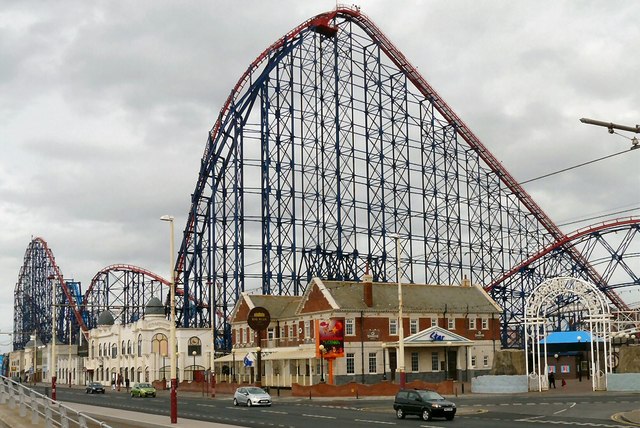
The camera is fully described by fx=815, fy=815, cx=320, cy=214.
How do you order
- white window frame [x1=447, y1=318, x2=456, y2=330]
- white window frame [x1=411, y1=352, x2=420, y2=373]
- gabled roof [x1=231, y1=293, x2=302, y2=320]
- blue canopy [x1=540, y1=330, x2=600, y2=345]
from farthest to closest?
blue canopy [x1=540, y1=330, x2=600, y2=345] < gabled roof [x1=231, y1=293, x2=302, y2=320] < white window frame [x1=447, y1=318, x2=456, y2=330] < white window frame [x1=411, y1=352, x2=420, y2=373]

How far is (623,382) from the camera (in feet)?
174

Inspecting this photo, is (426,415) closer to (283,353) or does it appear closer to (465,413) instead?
(465,413)

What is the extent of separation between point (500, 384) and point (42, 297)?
99.6m

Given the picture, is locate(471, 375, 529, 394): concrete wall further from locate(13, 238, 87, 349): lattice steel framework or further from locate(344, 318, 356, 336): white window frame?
locate(13, 238, 87, 349): lattice steel framework

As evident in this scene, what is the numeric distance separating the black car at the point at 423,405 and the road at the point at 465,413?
436 millimetres

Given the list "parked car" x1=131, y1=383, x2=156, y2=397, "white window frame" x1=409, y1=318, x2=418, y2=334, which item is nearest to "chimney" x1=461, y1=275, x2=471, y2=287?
"white window frame" x1=409, y1=318, x2=418, y2=334

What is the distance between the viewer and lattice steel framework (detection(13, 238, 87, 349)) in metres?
127

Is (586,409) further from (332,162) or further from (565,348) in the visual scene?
(565,348)

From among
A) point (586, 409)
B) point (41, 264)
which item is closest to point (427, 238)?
point (586, 409)

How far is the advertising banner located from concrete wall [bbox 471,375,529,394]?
1140 cm

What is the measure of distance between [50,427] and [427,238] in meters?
60.2

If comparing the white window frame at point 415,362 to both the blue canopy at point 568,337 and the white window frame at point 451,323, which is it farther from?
the blue canopy at point 568,337

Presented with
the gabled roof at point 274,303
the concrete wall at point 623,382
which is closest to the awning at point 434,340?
the gabled roof at point 274,303

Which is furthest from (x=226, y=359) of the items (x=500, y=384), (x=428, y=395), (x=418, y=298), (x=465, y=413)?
(x=428, y=395)
